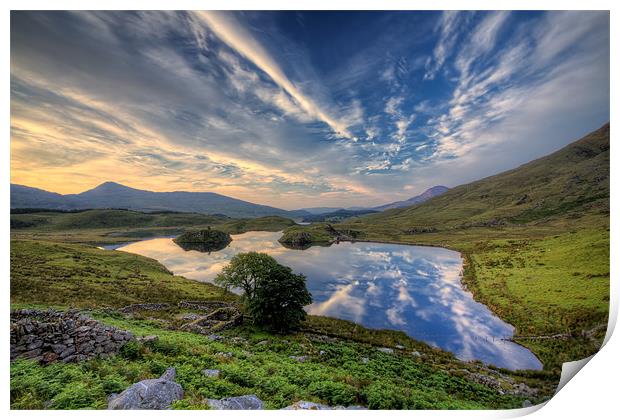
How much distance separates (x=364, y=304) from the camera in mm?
18203

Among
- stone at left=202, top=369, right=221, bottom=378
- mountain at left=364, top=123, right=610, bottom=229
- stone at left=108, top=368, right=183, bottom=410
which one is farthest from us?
mountain at left=364, top=123, right=610, bottom=229

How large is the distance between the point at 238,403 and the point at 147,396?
2.08 metres

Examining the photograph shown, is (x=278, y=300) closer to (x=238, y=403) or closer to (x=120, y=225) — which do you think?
(x=238, y=403)

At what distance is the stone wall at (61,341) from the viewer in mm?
6246

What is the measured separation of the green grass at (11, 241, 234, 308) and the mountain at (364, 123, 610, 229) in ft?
215

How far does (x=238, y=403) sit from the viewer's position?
5.72m

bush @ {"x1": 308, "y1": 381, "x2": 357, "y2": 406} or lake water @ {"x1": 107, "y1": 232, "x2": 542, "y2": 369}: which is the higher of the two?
bush @ {"x1": 308, "y1": 381, "x2": 357, "y2": 406}

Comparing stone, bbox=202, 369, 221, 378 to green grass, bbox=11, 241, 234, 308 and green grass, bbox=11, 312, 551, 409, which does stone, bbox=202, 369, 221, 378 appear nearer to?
green grass, bbox=11, 312, 551, 409

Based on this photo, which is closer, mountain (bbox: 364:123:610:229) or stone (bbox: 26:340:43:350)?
stone (bbox: 26:340:43:350)

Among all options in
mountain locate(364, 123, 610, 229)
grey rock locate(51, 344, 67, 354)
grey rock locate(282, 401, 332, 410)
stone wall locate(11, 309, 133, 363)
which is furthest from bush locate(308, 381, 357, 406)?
mountain locate(364, 123, 610, 229)

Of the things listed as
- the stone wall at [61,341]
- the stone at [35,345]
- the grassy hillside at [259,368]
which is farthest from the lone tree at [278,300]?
the stone at [35,345]

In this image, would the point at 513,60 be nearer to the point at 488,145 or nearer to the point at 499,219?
the point at 488,145

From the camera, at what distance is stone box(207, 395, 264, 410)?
5.51 m
